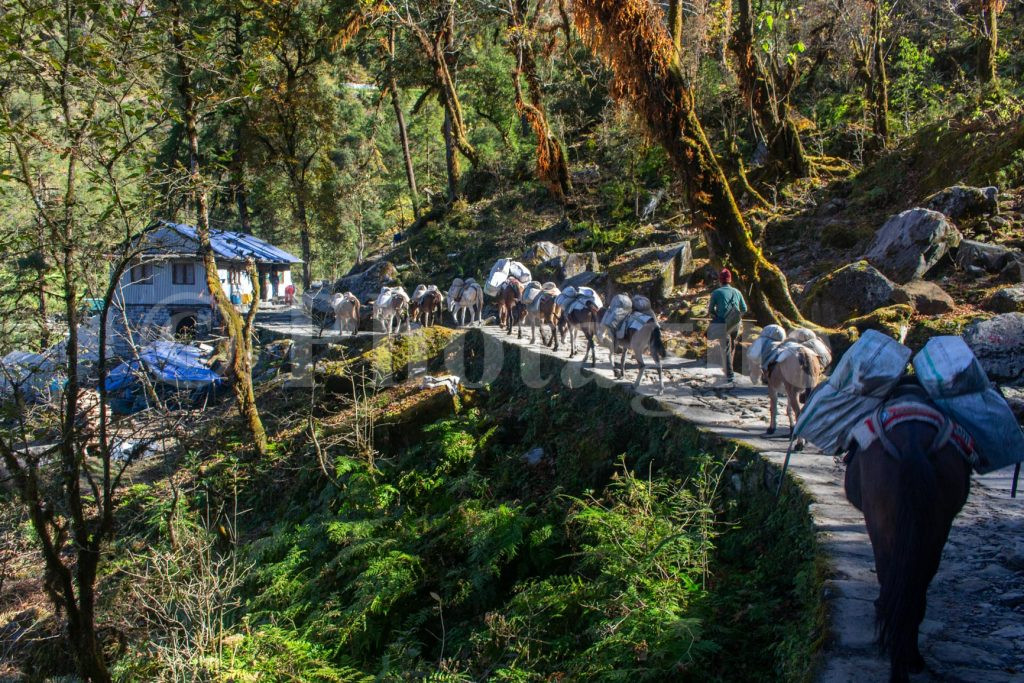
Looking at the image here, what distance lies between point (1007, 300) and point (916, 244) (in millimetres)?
2913

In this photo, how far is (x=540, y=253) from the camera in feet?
75.6

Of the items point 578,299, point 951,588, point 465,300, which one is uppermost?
point 465,300

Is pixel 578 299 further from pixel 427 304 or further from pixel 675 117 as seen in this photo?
pixel 427 304

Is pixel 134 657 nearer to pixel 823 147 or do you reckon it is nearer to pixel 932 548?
pixel 932 548

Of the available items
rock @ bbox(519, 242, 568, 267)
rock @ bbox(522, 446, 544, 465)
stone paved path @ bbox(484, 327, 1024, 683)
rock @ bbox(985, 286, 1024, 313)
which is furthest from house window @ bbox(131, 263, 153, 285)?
rock @ bbox(519, 242, 568, 267)

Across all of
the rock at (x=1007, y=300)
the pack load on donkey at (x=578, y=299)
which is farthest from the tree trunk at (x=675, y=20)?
the rock at (x=1007, y=300)

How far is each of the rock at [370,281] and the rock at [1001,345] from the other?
808 inches

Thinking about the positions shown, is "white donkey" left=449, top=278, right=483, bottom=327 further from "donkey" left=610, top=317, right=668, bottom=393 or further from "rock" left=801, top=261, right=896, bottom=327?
"donkey" left=610, top=317, right=668, bottom=393

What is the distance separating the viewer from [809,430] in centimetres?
493

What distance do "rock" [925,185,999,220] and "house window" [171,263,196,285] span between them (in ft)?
105

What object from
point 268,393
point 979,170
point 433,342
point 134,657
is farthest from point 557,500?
point 268,393

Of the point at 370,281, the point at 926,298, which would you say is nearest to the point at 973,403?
the point at 926,298

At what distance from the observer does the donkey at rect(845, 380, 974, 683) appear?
3.84m

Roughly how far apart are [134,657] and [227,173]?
19.2 feet
